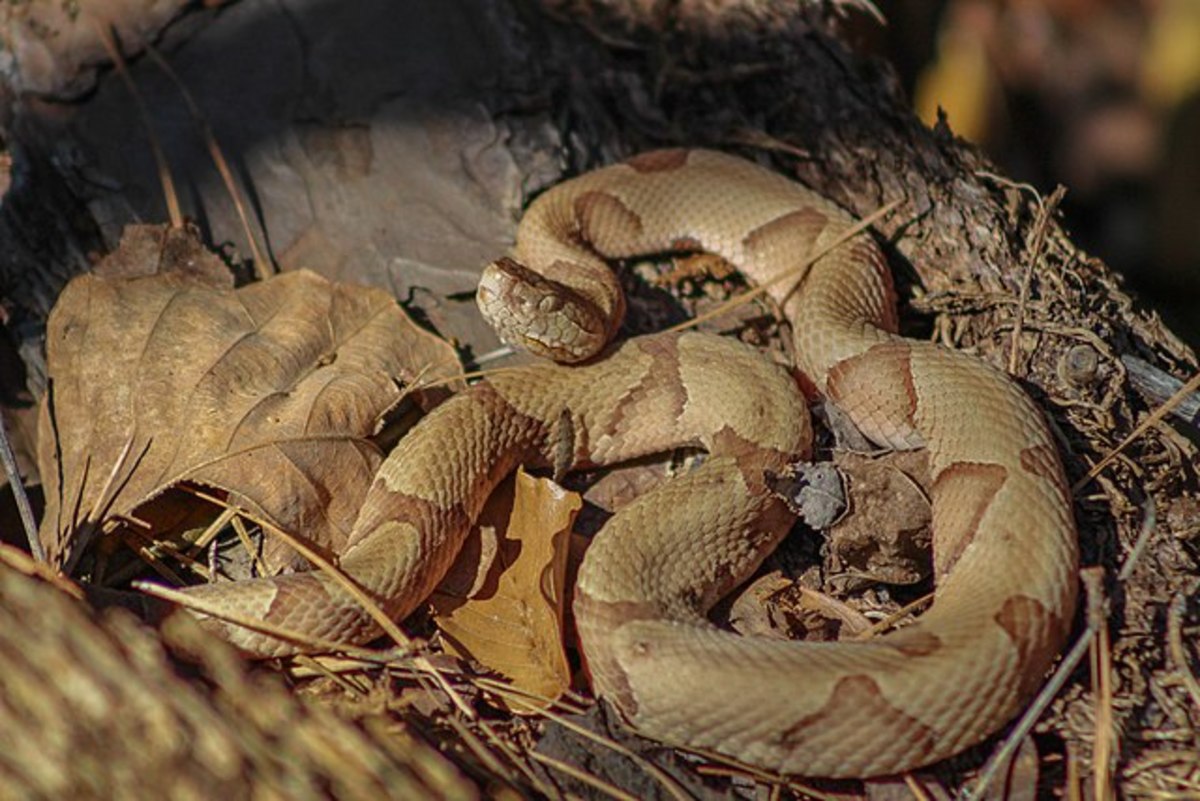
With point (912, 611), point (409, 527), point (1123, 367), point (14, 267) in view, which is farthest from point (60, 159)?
point (1123, 367)

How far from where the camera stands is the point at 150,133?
3.80 metres

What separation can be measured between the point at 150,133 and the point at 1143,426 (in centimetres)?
325

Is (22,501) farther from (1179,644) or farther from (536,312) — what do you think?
(1179,644)

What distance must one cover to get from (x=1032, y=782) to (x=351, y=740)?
1.49 meters

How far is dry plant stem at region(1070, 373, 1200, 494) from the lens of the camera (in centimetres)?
298

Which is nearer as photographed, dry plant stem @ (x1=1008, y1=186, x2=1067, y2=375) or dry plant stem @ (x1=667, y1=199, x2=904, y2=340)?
dry plant stem @ (x1=1008, y1=186, x2=1067, y2=375)

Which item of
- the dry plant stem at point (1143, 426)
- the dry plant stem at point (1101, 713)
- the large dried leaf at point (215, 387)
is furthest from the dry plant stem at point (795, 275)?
the dry plant stem at point (1101, 713)

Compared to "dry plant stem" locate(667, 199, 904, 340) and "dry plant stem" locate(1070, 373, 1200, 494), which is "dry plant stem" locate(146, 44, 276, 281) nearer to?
Result: "dry plant stem" locate(667, 199, 904, 340)

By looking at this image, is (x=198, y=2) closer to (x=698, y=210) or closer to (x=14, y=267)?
(x=14, y=267)

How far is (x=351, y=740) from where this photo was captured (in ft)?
7.29

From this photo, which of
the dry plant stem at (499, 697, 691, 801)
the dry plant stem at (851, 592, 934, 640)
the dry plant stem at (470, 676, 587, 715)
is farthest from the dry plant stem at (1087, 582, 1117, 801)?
the dry plant stem at (470, 676, 587, 715)

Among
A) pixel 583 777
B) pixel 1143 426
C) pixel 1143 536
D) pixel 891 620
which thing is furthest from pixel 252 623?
pixel 1143 426

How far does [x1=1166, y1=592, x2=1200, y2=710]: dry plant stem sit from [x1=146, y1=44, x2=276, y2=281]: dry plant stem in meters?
2.76

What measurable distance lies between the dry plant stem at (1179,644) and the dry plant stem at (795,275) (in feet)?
4.83
